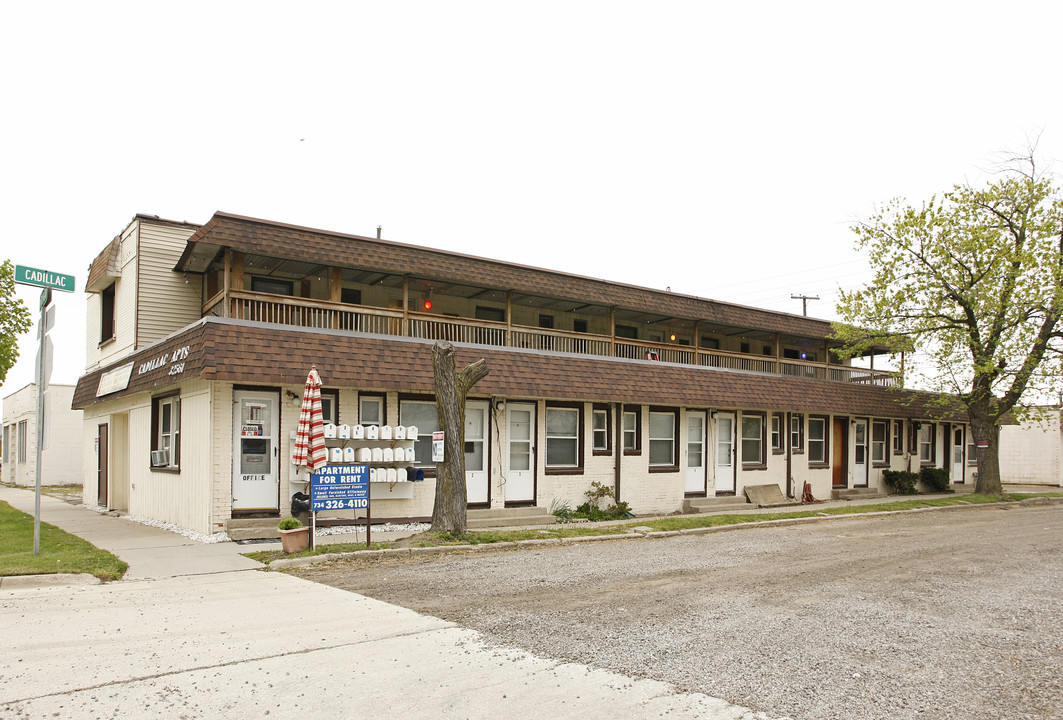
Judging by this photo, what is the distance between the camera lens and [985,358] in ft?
78.6

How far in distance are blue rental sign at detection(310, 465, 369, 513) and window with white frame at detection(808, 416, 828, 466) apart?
1756cm

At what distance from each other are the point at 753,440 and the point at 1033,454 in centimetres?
2257

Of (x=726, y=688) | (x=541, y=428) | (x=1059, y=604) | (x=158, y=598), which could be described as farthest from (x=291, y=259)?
(x=1059, y=604)

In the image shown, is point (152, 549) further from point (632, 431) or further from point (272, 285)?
point (632, 431)

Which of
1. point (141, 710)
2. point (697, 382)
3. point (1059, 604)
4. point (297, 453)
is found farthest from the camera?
point (697, 382)

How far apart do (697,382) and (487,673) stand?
1620cm

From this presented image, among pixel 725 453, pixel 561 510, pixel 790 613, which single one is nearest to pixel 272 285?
pixel 561 510

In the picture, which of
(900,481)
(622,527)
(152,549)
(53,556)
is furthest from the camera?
(900,481)

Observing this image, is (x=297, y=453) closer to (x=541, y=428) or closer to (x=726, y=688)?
(x=541, y=428)

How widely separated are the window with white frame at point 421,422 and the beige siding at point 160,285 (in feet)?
21.3

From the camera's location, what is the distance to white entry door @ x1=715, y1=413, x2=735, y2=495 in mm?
22391

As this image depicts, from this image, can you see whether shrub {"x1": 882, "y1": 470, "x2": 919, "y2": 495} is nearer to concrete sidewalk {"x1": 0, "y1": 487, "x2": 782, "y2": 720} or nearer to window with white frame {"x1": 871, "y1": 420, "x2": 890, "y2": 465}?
window with white frame {"x1": 871, "y1": 420, "x2": 890, "y2": 465}

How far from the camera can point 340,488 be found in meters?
12.3

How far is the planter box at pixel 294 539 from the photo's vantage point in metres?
11.8
